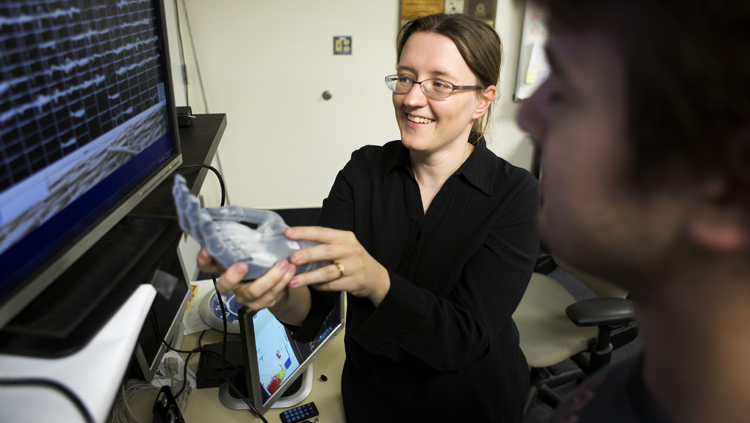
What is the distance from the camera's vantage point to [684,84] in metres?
0.31

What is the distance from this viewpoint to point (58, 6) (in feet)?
1.43

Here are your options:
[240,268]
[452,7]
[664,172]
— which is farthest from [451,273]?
[452,7]

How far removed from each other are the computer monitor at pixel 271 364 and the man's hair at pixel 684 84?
737 millimetres


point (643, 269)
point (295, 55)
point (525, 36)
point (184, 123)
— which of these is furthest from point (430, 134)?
point (525, 36)

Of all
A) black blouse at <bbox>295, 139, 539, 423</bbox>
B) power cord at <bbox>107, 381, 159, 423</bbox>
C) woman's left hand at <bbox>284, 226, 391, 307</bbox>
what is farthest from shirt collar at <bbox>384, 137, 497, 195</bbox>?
power cord at <bbox>107, 381, 159, 423</bbox>

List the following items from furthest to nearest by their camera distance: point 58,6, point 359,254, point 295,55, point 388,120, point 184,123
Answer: point 388,120 < point 295,55 < point 184,123 < point 359,254 < point 58,6

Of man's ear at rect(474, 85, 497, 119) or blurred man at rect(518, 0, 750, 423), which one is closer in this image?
blurred man at rect(518, 0, 750, 423)

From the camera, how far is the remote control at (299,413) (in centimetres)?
104

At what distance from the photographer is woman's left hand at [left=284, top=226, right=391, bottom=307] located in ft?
2.08

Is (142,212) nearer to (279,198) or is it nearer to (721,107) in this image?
(721,107)

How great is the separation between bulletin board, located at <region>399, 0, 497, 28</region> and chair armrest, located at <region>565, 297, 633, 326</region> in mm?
2148

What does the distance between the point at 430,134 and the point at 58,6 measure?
2.60 ft

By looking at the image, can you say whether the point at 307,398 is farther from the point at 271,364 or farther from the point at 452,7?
the point at 452,7

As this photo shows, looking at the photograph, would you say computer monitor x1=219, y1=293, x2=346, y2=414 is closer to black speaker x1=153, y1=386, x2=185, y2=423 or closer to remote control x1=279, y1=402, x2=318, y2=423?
remote control x1=279, y1=402, x2=318, y2=423
